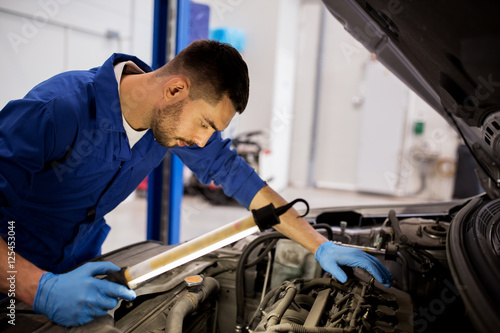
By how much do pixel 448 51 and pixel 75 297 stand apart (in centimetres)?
117

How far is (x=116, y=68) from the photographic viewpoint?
1312mm

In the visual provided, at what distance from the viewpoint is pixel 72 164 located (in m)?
1.16

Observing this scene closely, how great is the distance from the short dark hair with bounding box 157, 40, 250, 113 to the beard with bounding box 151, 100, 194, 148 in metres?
0.08

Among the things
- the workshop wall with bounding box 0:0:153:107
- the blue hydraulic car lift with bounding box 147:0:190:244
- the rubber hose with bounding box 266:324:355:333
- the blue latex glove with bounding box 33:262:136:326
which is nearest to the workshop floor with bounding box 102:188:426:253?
the blue hydraulic car lift with bounding box 147:0:190:244

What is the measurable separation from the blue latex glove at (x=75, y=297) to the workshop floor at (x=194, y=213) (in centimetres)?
270

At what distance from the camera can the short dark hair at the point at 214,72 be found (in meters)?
1.16

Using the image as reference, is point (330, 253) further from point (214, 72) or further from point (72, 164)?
point (72, 164)

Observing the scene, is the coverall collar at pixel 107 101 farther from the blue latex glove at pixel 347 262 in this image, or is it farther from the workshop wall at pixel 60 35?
the workshop wall at pixel 60 35

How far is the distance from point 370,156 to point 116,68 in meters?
5.44

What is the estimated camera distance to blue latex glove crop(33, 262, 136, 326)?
902 mm

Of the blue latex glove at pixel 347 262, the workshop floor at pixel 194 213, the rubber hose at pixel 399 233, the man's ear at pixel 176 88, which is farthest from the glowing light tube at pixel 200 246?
the workshop floor at pixel 194 213

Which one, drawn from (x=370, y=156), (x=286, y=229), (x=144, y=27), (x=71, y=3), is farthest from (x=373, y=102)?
(x=286, y=229)

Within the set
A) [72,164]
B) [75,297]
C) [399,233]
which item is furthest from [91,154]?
[399,233]

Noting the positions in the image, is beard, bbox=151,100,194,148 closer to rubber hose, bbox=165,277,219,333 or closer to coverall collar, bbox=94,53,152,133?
coverall collar, bbox=94,53,152,133
